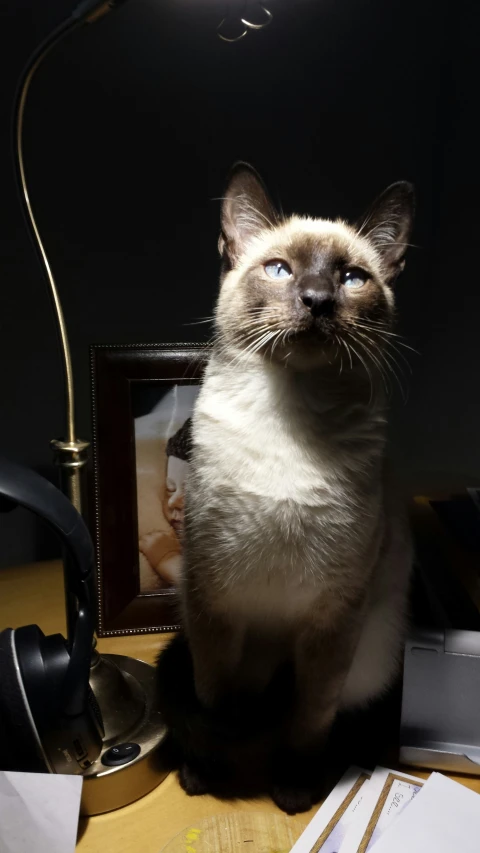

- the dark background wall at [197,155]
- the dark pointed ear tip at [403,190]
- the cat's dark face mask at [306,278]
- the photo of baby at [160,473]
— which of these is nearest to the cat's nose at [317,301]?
the cat's dark face mask at [306,278]

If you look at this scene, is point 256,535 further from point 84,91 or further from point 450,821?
point 84,91

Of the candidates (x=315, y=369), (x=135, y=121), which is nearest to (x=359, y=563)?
(x=315, y=369)

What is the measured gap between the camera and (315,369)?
80 centimetres

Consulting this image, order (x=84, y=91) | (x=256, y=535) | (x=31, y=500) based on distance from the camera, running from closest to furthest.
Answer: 1. (x=31, y=500)
2. (x=256, y=535)
3. (x=84, y=91)

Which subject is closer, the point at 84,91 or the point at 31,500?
the point at 31,500

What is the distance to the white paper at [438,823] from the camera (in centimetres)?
79

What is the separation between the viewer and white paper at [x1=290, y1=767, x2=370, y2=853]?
81 centimetres

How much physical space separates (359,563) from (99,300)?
2.40ft

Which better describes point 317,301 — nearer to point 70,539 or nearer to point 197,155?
point 70,539

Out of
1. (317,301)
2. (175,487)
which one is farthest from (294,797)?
(317,301)

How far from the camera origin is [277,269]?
32.0 inches

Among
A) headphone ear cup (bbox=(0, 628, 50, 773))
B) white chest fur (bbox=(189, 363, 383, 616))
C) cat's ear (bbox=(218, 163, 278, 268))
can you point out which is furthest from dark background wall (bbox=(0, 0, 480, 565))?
headphone ear cup (bbox=(0, 628, 50, 773))

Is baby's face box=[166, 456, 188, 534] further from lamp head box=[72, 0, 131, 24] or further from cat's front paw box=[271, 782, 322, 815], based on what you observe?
lamp head box=[72, 0, 131, 24]

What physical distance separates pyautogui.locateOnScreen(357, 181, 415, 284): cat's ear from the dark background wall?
1.28 feet
